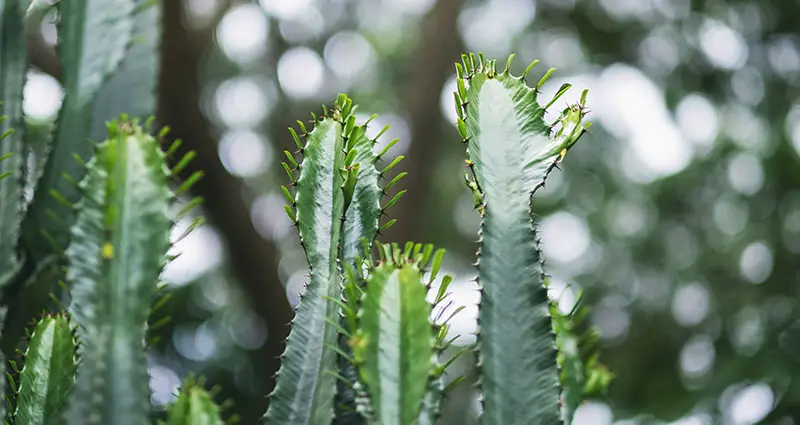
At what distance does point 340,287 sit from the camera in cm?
Answer: 108

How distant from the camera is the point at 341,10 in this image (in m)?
5.89

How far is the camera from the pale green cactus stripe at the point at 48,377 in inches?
39.9

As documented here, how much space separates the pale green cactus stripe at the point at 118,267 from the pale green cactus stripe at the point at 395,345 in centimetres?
23

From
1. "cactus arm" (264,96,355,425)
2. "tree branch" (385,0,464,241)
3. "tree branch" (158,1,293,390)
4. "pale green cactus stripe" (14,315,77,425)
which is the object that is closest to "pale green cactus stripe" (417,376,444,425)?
"cactus arm" (264,96,355,425)

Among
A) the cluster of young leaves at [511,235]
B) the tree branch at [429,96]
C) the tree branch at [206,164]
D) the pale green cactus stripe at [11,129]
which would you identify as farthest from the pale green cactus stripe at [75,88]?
the tree branch at [429,96]

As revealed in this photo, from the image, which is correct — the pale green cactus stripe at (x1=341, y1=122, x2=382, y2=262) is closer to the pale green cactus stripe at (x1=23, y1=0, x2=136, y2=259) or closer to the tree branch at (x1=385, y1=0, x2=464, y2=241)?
the pale green cactus stripe at (x1=23, y1=0, x2=136, y2=259)

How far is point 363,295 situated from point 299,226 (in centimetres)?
17

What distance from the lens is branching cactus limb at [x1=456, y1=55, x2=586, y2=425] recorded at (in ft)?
3.20

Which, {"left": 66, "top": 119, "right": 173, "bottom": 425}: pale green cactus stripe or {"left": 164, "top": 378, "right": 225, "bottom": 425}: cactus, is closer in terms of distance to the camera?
{"left": 66, "top": 119, "right": 173, "bottom": 425}: pale green cactus stripe

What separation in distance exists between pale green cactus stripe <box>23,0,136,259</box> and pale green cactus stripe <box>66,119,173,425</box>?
36 cm

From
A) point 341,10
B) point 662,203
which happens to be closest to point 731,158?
point 662,203

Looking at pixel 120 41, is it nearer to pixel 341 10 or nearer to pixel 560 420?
pixel 560 420

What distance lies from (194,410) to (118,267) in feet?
0.67

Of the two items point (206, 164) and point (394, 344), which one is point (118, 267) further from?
point (206, 164)
